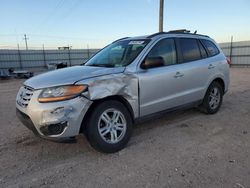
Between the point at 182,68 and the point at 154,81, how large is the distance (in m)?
0.82

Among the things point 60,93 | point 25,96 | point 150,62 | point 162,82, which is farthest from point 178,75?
point 25,96

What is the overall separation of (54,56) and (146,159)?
26.6 m

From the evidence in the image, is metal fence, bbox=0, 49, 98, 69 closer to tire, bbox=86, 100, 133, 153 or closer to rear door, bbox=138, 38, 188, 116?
rear door, bbox=138, 38, 188, 116

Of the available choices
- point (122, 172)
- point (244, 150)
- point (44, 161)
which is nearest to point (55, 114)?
point (44, 161)

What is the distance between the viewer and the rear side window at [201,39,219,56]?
5.14 meters

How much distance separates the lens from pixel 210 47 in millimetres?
5246

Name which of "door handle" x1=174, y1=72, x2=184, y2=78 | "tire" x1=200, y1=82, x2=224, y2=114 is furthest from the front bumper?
"tire" x1=200, y1=82, x2=224, y2=114

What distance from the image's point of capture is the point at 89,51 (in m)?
29.6

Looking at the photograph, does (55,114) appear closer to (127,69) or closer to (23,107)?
(23,107)

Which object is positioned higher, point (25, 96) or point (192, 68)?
point (192, 68)

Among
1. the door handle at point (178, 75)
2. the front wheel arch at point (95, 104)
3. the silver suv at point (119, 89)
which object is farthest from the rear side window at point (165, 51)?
the front wheel arch at point (95, 104)

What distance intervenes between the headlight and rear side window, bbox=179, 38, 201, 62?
2375 millimetres

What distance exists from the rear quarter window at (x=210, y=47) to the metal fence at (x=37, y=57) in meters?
22.6

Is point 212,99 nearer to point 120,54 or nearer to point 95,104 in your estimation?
point 120,54
